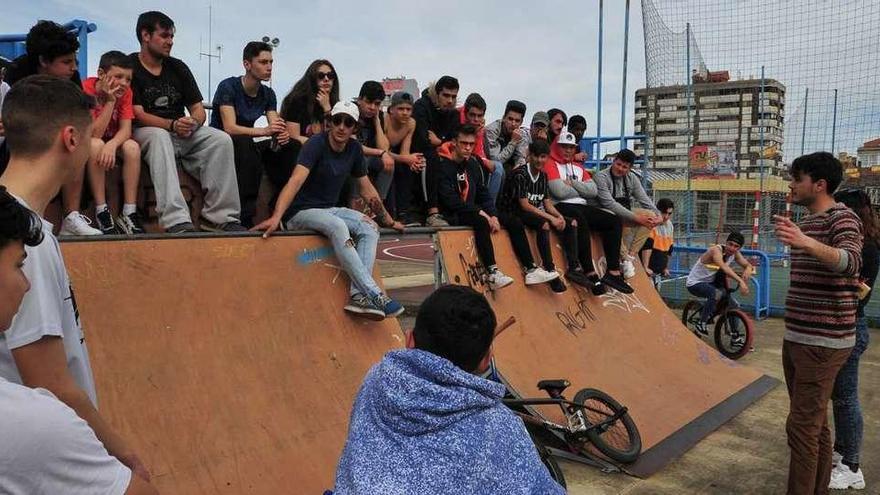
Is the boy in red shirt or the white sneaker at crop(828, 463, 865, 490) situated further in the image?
the white sneaker at crop(828, 463, 865, 490)

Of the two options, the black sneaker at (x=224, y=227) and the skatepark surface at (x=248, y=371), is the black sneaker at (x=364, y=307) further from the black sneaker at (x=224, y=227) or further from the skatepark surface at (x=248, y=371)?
the black sneaker at (x=224, y=227)

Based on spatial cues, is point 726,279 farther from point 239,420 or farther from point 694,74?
point 239,420

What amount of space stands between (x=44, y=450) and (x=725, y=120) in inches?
704

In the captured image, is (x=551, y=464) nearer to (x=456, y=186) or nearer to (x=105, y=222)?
(x=456, y=186)

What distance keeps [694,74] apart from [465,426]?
1351 centimetres

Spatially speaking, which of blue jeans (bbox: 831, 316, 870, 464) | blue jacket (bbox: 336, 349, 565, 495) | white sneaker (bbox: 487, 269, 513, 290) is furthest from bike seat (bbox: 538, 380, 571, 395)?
blue jacket (bbox: 336, 349, 565, 495)

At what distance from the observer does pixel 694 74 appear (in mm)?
13273

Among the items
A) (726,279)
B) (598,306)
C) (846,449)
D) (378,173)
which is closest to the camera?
(846,449)

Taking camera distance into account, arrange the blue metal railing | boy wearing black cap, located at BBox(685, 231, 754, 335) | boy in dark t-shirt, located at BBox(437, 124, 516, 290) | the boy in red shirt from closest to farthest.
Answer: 1. the boy in red shirt
2. boy in dark t-shirt, located at BBox(437, 124, 516, 290)
3. boy wearing black cap, located at BBox(685, 231, 754, 335)
4. the blue metal railing

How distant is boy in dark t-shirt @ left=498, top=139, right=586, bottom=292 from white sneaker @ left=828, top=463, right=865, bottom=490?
290 centimetres

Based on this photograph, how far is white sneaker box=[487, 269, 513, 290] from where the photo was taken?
5.85 metres

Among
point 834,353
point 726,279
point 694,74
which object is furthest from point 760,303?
point 834,353

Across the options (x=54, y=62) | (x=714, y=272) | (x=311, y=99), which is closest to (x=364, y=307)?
(x=311, y=99)

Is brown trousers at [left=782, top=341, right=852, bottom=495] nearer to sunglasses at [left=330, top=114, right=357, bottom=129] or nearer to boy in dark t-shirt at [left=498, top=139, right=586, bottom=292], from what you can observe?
boy in dark t-shirt at [left=498, top=139, right=586, bottom=292]
